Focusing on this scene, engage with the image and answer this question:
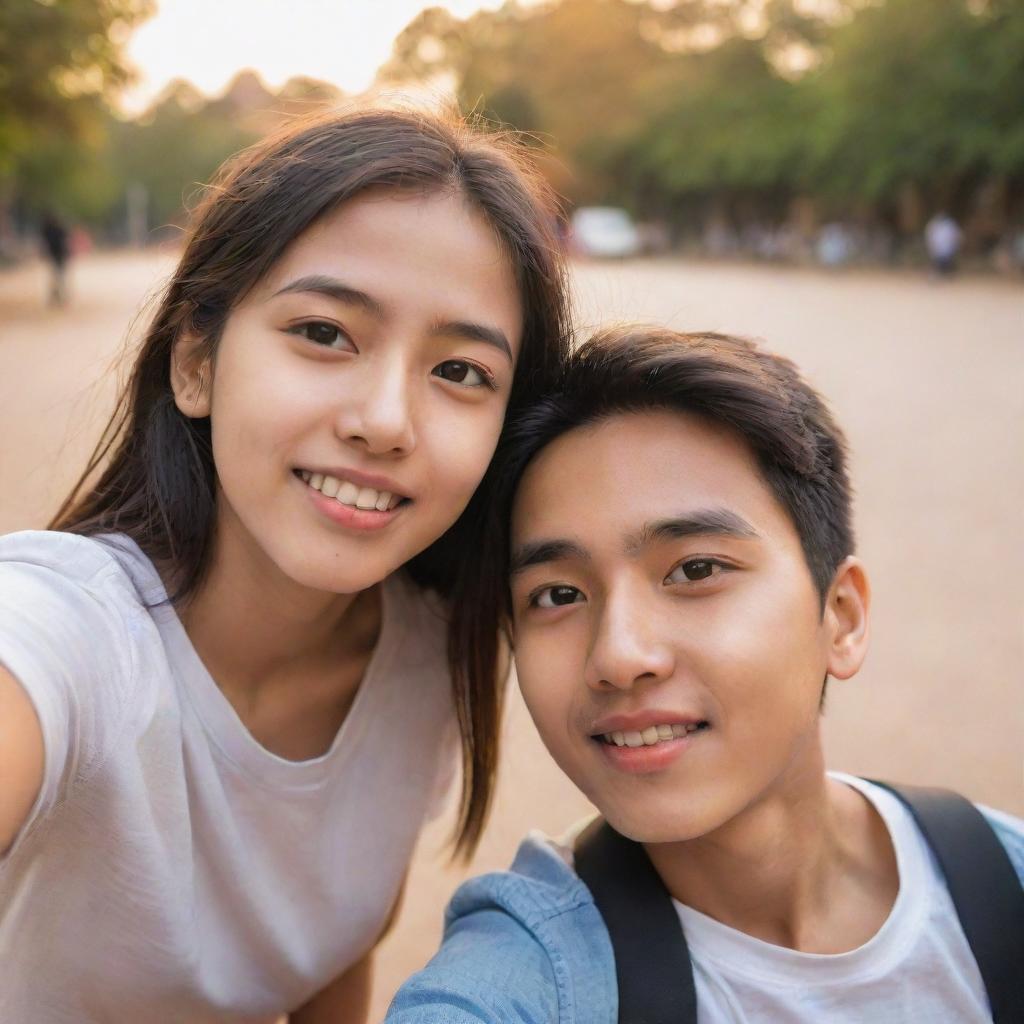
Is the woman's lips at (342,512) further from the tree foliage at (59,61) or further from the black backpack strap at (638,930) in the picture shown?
the tree foliage at (59,61)

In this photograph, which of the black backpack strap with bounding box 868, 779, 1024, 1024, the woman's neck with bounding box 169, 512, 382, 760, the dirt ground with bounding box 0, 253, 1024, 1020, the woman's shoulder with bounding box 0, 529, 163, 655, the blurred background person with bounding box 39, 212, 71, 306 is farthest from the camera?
the blurred background person with bounding box 39, 212, 71, 306

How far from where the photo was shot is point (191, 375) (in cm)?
212

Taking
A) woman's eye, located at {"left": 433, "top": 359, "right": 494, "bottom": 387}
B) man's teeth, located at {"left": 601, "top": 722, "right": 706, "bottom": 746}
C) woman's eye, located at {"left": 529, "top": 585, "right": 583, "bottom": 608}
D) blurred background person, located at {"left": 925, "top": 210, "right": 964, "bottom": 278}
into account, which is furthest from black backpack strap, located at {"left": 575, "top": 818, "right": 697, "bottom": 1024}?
blurred background person, located at {"left": 925, "top": 210, "right": 964, "bottom": 278}

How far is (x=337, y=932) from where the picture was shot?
2303mm

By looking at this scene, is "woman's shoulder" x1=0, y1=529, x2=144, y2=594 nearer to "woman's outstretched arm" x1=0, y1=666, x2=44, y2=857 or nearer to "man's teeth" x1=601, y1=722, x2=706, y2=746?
"woman's outstretched arm" x1=0, y1=666, x2=44, y2=857

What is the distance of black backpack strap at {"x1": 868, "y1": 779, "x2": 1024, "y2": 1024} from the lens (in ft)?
5.89

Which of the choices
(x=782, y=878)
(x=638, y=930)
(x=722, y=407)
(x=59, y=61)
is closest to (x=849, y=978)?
(x=782, y=878)

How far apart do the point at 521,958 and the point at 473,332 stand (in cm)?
96

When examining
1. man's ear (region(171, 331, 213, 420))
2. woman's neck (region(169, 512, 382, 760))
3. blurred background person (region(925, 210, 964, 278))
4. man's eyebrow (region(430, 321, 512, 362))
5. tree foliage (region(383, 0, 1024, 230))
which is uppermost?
tree foliage (region(383, 0, 1024, 230))

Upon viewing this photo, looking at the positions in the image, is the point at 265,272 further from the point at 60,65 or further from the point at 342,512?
the point at 60,65

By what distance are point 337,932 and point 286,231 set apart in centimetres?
132

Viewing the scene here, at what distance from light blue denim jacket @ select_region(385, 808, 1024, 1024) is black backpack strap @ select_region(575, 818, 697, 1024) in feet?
0.09

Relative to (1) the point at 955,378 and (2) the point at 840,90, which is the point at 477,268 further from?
(2) the point at 840,90

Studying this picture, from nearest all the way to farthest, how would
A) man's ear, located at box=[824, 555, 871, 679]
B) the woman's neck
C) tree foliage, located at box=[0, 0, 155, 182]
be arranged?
man's ear, located at box=[824, 555, 871, 679] < the woman's neck < tree foliage, located at box=[0, 0, 155, 182]
